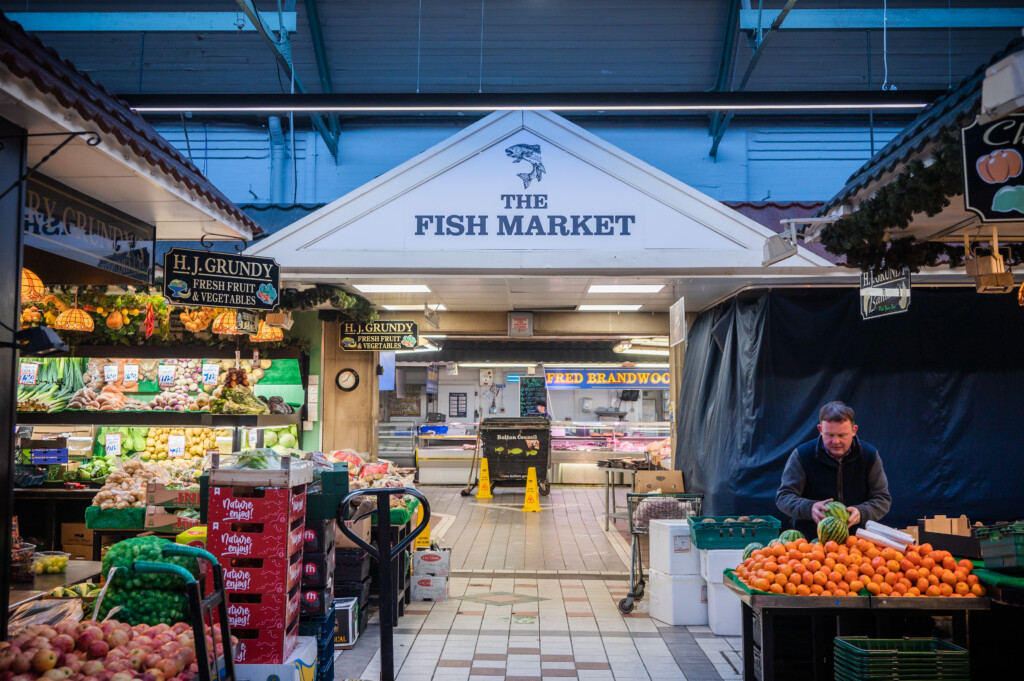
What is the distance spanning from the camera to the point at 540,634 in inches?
241

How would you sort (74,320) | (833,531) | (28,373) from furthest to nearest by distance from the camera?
(28,373)
(74,320)
(833,531)

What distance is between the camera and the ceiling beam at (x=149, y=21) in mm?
9398

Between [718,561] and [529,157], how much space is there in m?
4.34

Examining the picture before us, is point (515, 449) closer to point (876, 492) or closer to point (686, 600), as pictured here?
point (686, 600)

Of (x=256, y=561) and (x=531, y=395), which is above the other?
(x=531, y=395)

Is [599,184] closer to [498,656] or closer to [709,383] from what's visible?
[709,383]

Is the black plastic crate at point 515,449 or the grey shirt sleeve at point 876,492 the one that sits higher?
the grey shirt sleeve at point 876,492

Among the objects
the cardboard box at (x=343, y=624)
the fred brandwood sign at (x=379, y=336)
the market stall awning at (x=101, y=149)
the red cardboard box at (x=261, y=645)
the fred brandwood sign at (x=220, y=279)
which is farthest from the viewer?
the fred brandwood sign at (x=379, y=336)

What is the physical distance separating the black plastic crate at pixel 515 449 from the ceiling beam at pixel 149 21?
8.24 m

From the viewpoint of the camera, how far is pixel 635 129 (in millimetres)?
12469

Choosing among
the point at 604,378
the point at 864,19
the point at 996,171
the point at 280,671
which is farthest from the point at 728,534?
the point at 604,378

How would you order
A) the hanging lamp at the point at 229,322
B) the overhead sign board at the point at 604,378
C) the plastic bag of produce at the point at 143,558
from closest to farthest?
the plastic bag of produce at the point at 143,558, the hanging lamp at the point at 229,322, the overhead sign board at the point at 604,378

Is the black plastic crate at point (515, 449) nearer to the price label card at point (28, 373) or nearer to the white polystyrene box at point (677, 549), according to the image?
the price label card at point (28, 373)

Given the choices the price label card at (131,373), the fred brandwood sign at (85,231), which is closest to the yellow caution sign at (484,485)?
the price label card at (131,373)
